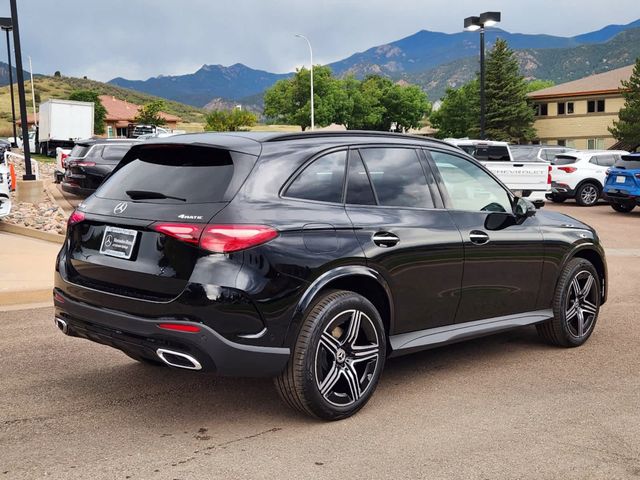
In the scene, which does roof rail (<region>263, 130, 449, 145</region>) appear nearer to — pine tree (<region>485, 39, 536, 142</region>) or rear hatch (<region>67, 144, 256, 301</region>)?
rear hatch (<region>67, 144, 256, 301</region>)

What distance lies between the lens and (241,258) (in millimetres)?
4105

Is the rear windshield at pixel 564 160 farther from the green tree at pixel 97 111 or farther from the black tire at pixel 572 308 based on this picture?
the green tree at pixel 97 111

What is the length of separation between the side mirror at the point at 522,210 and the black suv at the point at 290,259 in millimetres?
235

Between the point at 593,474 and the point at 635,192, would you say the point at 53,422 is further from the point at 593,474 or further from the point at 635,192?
the point at 635,192

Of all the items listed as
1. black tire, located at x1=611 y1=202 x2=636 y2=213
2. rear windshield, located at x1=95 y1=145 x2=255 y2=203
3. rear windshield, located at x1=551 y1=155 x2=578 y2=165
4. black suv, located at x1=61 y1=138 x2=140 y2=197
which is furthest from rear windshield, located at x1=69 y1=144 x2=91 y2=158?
rear windshield, located at x1=95 y1=145 x2=255 y2=203

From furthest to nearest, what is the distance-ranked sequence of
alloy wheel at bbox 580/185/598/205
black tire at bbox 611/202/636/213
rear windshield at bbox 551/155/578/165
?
1. rear windshield at bbox 551/155/578/165
2. alloy wheel at bbox 580/185/598/205
3. black tire at bbox 611/202/636/213

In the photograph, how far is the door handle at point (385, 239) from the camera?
471 cm

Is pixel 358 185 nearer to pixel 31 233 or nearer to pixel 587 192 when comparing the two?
pixel 31 233

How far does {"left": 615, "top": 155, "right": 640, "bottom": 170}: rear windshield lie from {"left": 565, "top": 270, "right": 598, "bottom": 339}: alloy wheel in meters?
13.7

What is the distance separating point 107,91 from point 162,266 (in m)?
161

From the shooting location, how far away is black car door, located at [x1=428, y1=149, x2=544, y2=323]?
212 inches

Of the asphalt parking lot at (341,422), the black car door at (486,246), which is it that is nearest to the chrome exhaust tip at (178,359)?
the asphalt parking lot at (341,422)

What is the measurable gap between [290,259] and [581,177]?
65.2 feet

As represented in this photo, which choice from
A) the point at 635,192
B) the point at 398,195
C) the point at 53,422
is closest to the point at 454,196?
the point at 398,195
